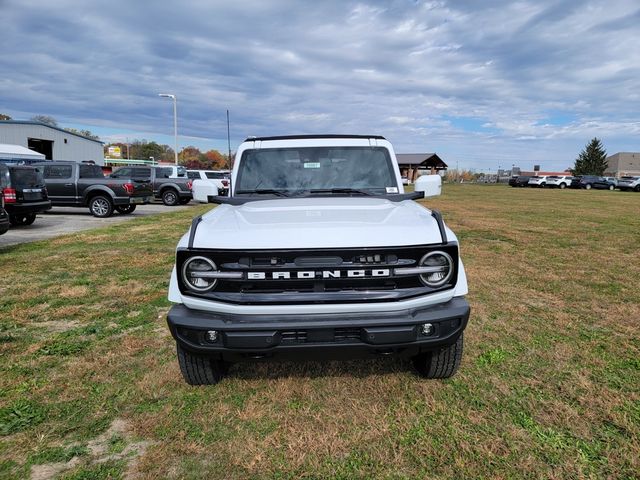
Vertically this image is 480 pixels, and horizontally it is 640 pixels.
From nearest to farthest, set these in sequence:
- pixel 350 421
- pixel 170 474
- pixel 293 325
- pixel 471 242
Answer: pixel 170 474 → pixel 293 325 → pixel 350 421 → pixel 471 242

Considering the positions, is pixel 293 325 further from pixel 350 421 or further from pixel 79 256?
pixel 79 256

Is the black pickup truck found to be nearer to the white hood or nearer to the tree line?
the white hood

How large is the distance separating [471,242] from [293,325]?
8.03 metres

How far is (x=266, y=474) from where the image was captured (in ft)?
7.73

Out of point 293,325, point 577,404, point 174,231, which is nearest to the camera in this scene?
point 293,325

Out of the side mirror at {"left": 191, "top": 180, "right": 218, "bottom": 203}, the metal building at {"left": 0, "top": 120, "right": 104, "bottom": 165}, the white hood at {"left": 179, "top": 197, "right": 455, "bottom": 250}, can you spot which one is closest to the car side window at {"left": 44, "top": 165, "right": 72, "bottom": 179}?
the side mirror at {"left": 191, "top": 180, "right": 218, "bottom": 203}

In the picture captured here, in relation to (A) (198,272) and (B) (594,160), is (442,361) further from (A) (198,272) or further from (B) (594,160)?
(B) (594,160)

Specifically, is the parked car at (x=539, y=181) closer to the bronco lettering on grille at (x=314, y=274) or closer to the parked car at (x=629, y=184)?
the parked car at (x=629, y=184)

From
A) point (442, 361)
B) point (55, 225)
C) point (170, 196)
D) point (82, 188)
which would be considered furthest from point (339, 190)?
point (170, 196)

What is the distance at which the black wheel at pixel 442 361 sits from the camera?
3.11 meters

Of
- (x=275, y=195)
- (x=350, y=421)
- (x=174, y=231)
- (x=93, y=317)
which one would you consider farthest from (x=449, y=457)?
(x=174, y=231)

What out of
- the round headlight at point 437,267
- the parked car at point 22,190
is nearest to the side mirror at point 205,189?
the round headlight at point 437,267

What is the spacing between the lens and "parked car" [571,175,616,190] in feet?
162

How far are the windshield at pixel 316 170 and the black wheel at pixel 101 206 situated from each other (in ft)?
39.8
